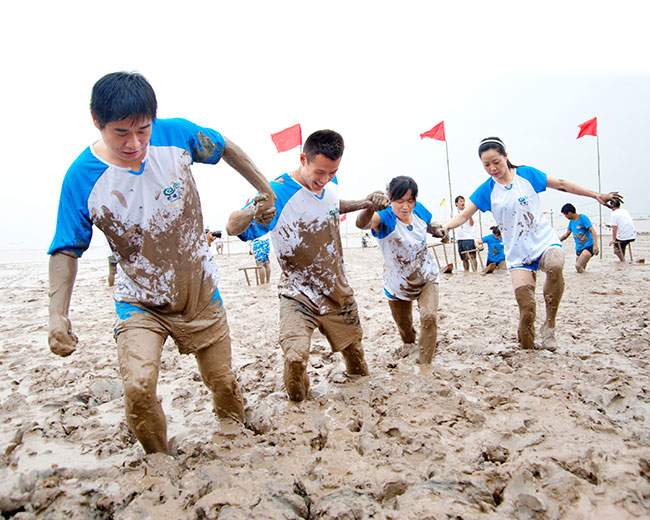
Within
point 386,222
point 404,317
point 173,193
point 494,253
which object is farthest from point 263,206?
point 494,253

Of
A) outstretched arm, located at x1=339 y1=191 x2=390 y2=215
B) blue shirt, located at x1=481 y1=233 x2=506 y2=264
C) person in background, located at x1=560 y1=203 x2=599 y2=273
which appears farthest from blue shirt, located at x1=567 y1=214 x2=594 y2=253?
outstretched arm, located at x1=339 y1=191 x2=390 y2=215

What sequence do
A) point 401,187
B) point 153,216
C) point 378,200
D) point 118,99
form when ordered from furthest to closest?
point 401,187 → point 378,200 → point 153,216 → point 118,99

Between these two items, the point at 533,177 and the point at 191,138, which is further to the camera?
the point at 533,177

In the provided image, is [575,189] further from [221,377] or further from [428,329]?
[221,377]

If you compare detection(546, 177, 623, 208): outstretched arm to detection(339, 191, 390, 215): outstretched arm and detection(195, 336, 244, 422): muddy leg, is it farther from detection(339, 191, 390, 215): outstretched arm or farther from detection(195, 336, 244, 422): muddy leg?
detection(195, 336, 244, 422): muddy leg

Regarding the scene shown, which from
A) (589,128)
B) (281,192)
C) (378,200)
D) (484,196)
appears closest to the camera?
(281,192)

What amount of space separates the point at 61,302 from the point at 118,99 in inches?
40.9

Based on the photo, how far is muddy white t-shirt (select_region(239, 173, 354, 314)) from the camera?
3.11m

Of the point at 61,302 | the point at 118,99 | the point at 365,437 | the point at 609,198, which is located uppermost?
the point at 118,99

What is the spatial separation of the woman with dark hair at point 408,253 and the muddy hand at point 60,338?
7.74ft

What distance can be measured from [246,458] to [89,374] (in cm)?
263

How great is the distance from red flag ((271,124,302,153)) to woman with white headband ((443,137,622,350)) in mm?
5899

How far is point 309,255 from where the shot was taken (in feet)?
10.4

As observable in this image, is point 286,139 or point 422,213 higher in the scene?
point 286,139
